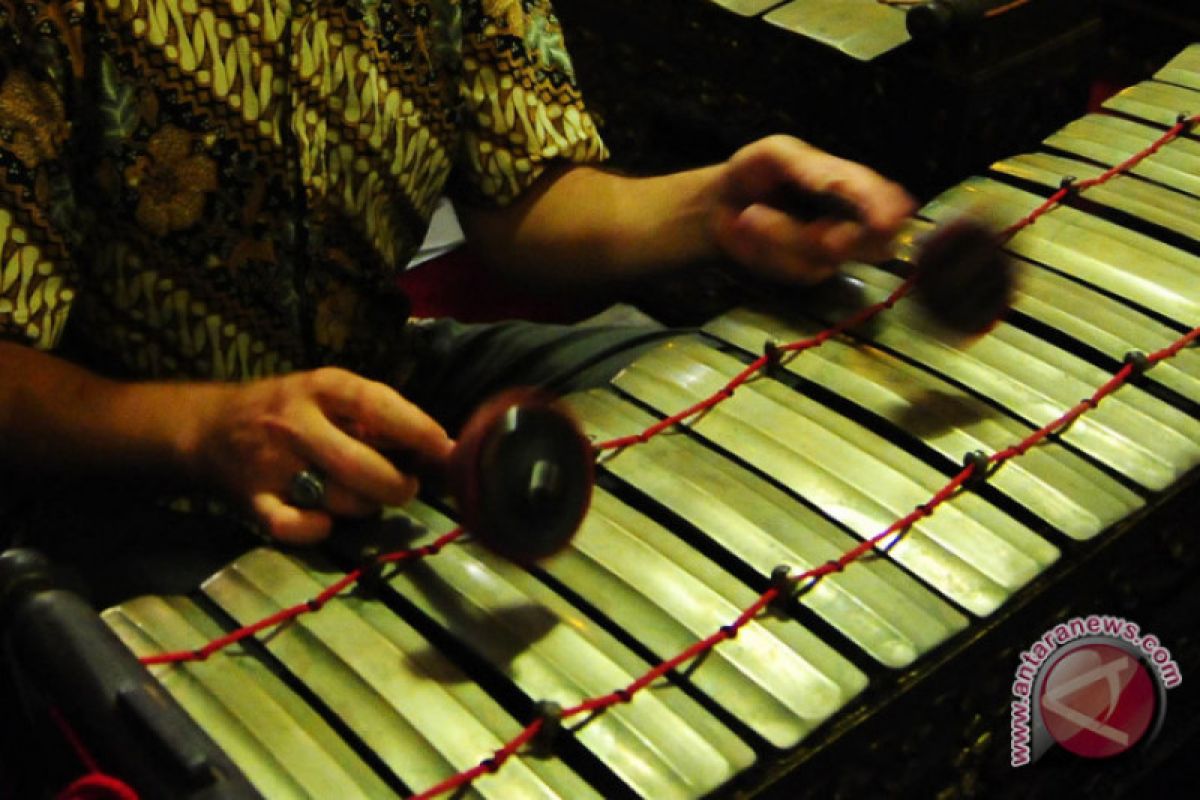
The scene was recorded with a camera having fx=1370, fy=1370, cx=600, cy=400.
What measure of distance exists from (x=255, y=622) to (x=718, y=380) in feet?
1.43

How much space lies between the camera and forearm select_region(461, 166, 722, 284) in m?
1.36

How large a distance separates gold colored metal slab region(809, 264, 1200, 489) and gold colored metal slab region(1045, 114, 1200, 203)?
1.04 feet

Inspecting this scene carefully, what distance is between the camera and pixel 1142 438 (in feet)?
3.64

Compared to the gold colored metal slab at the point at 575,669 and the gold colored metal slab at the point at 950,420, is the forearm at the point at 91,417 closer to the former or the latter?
the gold colored metal slab at the point at 575,669

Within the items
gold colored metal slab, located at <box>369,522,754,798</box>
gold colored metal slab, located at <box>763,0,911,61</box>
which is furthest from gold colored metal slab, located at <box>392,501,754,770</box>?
gold colored metal slab, located at <box>763,0,911,61</box>

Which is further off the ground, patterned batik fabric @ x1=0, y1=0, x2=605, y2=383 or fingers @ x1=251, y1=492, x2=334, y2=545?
patterned batik fabric @ x1=0, y1=0, x2=605, y2=383

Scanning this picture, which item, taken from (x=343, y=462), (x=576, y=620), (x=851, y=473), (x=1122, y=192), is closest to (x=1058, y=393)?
(x=851, y=473)

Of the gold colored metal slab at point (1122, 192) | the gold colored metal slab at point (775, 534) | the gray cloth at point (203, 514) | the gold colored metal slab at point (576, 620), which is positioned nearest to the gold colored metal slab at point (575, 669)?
the gold colored metal slab at point (576, 620)

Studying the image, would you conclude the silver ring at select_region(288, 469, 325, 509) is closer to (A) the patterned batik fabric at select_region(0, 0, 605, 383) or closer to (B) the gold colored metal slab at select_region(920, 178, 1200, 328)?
(A) the patterned batik fabric at select_region(0, 0, 605, 383)

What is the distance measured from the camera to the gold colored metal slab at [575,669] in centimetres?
86

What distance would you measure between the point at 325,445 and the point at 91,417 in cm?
26

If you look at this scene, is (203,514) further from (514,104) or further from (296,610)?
(514,104)

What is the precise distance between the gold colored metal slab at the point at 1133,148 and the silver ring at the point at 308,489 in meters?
0.89

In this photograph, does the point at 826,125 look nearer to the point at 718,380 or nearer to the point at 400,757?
the point at 718,380
